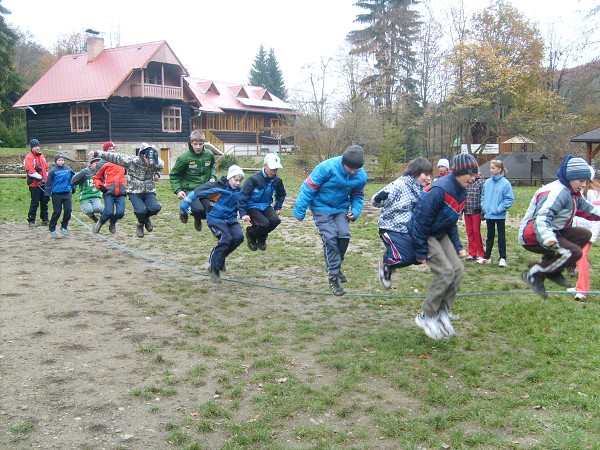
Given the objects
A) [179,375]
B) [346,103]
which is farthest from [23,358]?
[346,103]

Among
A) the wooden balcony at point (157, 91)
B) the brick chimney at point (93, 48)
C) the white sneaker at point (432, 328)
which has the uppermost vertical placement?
the brick chimney at point (93, 48)

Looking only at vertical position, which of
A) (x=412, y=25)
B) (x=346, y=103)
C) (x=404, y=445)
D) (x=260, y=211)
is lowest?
(x=404, y=445)

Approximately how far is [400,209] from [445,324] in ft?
5.06

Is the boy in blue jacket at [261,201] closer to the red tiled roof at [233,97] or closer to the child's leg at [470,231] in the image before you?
the child's leg at [470,231]

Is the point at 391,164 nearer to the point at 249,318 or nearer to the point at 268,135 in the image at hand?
the point at 268,135

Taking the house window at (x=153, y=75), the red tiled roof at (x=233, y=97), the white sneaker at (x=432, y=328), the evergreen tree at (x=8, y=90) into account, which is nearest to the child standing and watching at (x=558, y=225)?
the white sneaker at (x=432, y=328)

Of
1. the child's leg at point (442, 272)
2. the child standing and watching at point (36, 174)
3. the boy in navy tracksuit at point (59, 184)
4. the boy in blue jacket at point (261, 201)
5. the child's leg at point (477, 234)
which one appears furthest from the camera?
the child standing and watching at point (36, 174)

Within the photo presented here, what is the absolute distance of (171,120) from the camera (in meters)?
48.3

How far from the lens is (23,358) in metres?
6.61

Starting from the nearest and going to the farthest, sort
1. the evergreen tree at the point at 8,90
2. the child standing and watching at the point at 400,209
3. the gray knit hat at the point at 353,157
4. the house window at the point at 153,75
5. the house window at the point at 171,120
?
the child standing and watching at the point at 400,209
the gray knit hat at the point at 353,157
the house window at the point at 153,75
the house window at the point at 171,120
the evergreen tree at the point at 8,90

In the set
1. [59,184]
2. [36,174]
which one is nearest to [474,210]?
[59,184]

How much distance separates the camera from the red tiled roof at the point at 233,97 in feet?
197

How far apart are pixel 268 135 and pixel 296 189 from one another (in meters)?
31.6

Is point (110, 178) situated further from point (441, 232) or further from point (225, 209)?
point (441, 232)
